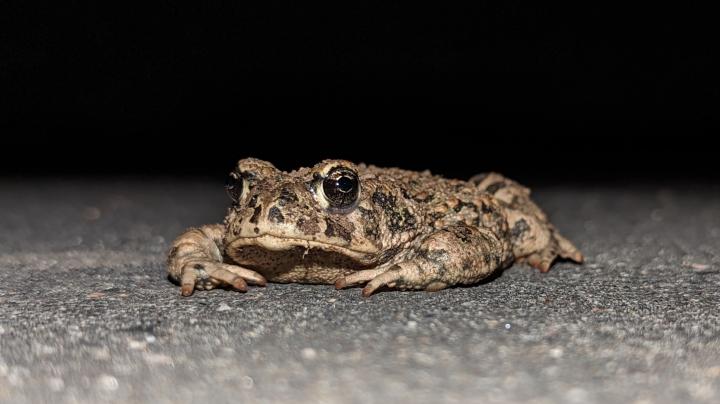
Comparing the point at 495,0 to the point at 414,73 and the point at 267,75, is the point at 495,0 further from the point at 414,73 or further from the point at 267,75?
the point at 267,75

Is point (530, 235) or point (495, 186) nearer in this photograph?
point (530, 235)

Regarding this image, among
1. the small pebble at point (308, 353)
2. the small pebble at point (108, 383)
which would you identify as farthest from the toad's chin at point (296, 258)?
the small pebble at point (108, 383)

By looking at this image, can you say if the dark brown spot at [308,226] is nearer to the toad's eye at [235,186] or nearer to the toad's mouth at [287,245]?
the toad's mouth at [287,245]

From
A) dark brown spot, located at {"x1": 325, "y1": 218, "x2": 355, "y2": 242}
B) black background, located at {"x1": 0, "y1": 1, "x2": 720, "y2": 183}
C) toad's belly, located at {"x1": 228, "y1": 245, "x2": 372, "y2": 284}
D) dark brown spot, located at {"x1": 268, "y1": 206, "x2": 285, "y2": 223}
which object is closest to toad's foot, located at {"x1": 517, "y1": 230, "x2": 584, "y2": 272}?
toad's belly, located at {"x1": 228, "y1": 245, "x2": 372, "y2": 284}

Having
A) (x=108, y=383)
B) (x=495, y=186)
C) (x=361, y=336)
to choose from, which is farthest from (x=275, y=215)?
(x=495, y=186)

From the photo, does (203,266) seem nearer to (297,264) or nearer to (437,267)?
(297,264)
